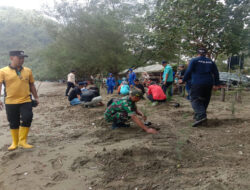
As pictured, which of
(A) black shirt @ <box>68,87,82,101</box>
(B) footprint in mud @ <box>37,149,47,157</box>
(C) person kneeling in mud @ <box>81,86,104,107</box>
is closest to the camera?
(B) footprint in mud @ <box>37,149,47,157</box>

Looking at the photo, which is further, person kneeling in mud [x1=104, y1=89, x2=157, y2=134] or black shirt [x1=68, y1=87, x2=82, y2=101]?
black shirt [x1=68, y1=87, x2=82, y2=101]

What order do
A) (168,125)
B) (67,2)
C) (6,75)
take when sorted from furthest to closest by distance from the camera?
(67,2) < (168,125) < (6,75)

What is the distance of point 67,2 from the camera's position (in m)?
15.9

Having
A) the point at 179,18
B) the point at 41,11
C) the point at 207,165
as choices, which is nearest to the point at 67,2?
the point at 41,11

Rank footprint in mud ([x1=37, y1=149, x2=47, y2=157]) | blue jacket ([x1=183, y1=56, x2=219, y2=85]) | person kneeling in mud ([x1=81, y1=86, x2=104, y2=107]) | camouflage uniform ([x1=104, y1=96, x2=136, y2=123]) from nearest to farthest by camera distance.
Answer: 1. footprint in mud ([x1=37, y1=149, x2=47, y2=157])
2. camouflage uniform ([x1=104, y1=96, x2=136, y2=123])
3. blue jacket ([x1=183, y1=56, x2=219, y2=85])
4. person kneeling in mud ([x1=81, y1=86, x2=104, y2=107])

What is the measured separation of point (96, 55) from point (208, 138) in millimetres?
12427

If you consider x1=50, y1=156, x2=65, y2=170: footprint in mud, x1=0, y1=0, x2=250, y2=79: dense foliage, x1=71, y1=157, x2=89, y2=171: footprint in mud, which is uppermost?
x1=0, y1=0, x2=250, y2=79: dense foliage

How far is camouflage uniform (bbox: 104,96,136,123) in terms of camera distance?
365cm

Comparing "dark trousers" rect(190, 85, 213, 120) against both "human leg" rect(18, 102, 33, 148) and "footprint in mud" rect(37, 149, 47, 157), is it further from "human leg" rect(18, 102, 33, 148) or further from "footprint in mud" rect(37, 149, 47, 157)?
"human leg" rect(18, 102, 33, 148)

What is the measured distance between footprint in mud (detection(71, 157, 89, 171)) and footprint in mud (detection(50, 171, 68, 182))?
14 cm

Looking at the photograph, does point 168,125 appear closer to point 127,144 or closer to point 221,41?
point 127,144

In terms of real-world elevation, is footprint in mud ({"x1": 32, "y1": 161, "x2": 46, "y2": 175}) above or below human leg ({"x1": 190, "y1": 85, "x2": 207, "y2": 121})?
below

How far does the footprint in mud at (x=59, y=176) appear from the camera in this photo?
233 cm

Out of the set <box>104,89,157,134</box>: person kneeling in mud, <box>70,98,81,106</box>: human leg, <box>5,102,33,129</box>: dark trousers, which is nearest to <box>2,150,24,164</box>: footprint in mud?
<box>5,102,33,129</box>: dark trousers
